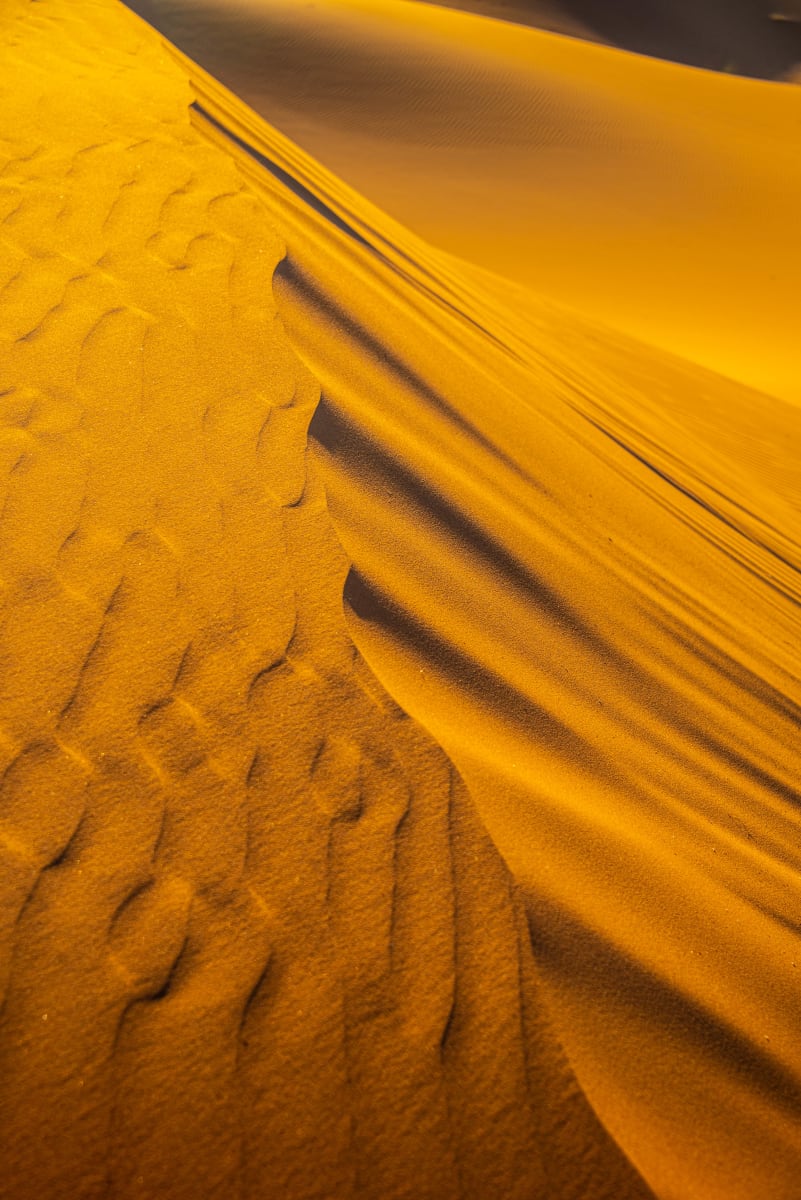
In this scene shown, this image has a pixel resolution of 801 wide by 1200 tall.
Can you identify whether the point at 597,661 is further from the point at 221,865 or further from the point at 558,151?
the point at 558,151

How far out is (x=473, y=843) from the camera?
6.16 ft

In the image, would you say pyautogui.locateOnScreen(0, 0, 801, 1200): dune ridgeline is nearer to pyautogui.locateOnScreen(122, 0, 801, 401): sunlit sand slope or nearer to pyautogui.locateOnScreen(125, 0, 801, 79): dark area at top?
pyautogui.locateOnScreen(122, 0, 801, 401): sunlit sand slope

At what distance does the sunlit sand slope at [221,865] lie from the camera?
144cm

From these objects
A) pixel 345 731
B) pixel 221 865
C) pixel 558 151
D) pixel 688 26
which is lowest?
pixel 221 865

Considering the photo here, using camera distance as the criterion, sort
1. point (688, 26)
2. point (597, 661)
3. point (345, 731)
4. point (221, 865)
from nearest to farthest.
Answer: point (221, 865), point (345, 731), point (597, 661), point (688, 26)

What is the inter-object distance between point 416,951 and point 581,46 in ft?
65.3

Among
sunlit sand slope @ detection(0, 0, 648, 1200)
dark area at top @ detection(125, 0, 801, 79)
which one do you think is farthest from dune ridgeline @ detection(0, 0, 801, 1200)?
dark area at top @ detection(125, 0, 801, 79)

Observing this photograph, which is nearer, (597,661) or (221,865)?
(221,865)

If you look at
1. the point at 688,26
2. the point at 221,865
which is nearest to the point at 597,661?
the point at 221,865

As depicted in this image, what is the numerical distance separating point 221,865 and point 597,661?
1431 millimetres

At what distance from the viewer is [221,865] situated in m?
1.74

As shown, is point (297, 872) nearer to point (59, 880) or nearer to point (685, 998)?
point (59, 880)

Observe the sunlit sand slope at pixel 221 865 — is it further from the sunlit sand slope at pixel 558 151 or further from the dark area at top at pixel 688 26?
the dark area at top at pixel 688 26

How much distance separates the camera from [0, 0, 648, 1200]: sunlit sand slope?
1.44 m
